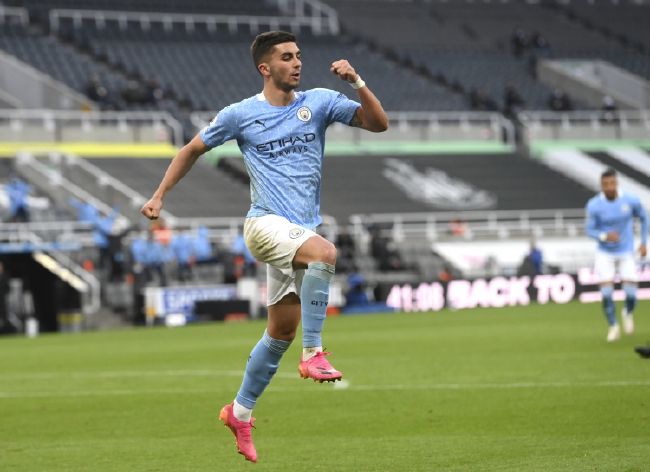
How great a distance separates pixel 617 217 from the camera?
845 inches

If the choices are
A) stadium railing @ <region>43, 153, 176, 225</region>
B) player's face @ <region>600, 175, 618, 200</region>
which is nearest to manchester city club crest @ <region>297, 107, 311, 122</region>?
player's face @ <region>600, 175, 618, 200</region>

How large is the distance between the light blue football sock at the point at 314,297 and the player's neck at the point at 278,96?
3.88 ft

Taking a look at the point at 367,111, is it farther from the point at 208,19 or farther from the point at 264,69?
the point at 208,19

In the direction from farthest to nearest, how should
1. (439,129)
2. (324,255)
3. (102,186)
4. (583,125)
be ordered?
(583,125) < (439,129) < (102,186) < (324,255)

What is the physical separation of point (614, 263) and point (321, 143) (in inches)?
499

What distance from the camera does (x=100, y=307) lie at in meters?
35.3

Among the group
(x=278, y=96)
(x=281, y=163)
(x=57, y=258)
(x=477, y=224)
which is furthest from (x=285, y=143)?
(x=477, y=224)

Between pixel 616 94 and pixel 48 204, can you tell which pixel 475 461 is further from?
pixel 616 94

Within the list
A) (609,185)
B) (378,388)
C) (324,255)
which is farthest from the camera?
(609,185)

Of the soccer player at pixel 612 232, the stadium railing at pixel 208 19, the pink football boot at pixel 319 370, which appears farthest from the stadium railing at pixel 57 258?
the pink football boot at pixel 319 370

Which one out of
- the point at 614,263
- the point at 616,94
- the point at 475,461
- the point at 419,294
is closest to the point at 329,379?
the point at 475,461

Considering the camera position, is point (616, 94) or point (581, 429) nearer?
point (581, 429)

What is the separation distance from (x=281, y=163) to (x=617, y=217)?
12.5 metres

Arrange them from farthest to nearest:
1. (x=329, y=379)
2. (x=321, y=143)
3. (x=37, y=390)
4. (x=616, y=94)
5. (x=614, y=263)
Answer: (x=616, y=94)
(x=614, y=263)
(x=37, y=390)
(x=321, y=143)
(x=329, y=379)
